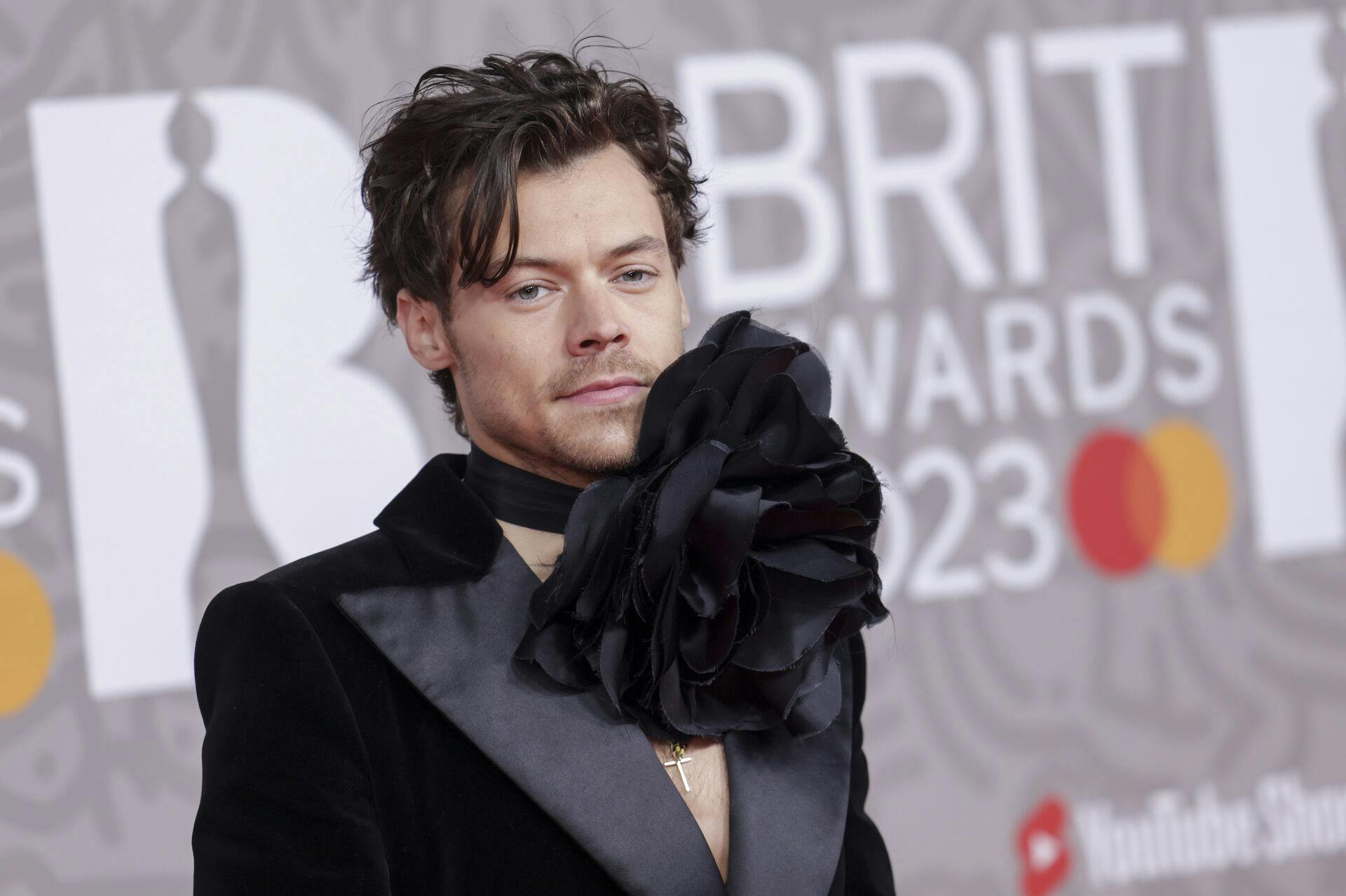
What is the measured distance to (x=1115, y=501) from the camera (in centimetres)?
266

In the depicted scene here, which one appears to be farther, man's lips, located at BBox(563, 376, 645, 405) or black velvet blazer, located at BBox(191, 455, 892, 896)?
man's lips, located at BBox(563, 376, 645, 405)

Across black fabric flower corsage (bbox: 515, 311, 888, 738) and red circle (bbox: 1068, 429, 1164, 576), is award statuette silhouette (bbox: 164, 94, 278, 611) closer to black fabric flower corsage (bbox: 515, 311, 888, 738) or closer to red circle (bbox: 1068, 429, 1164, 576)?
black fabric flower corsage (bbox: 515, 311, 888, 738)

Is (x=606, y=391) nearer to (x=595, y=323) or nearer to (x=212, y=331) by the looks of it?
(x=595, y=323)

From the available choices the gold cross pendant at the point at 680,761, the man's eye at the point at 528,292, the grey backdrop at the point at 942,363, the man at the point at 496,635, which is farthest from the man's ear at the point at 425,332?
the grey backdrop at the point at 942,363

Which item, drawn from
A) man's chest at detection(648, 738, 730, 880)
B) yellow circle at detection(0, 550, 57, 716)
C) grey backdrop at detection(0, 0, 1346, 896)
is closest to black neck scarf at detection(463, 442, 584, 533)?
man's chest at detection(648, 738, 730, 880)

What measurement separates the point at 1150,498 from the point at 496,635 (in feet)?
5.98

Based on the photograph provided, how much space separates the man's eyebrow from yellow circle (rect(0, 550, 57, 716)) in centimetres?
127

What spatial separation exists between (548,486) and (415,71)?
126cm

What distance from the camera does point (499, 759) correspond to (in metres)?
1.15

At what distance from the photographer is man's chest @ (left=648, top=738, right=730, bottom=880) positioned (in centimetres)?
122

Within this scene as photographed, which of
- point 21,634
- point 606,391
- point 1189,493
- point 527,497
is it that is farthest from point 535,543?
point 1189,493

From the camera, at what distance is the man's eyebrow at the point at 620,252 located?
1.28m

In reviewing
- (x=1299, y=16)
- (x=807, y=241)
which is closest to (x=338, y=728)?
(x=807, y=241)

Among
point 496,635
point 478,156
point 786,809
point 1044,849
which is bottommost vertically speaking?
point 1044,849
